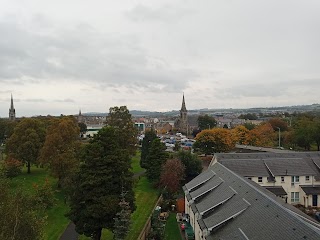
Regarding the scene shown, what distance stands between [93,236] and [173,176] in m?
15.5

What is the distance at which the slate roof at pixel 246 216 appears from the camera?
1550 cm

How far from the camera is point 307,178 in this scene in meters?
37.4

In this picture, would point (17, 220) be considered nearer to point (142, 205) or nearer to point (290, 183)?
point (142, 205)

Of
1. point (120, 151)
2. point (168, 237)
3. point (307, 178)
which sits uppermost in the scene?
point (120, 151)

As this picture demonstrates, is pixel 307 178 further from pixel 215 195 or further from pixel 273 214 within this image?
pixel 273 214

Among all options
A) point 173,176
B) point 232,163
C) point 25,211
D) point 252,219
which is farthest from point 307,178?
point 25,211

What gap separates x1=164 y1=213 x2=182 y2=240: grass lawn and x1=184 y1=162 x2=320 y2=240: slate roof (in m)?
3.18

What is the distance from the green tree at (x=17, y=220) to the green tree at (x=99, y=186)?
6.46m

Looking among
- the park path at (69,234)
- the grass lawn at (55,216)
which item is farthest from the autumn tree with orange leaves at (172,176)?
the park path at (69,234)

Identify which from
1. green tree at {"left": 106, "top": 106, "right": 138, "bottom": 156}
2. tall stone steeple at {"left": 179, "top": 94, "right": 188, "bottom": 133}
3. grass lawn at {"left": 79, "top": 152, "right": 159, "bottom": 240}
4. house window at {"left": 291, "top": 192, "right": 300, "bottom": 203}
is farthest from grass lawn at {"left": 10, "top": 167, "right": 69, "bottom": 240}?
tall stone steeple at {"left": 179, "top": 94, "right": 188, "bottom": 133}

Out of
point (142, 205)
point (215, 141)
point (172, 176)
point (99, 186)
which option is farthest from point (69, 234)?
point (215, 141)

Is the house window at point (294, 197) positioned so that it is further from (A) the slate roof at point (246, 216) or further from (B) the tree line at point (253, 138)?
(B) the tree line at point (253, 138)

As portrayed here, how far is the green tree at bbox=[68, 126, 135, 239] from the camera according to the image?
23.1 m

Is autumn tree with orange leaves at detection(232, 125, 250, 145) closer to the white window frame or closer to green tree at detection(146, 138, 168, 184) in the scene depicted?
green tree at detection(146, 138, 168, 184)
